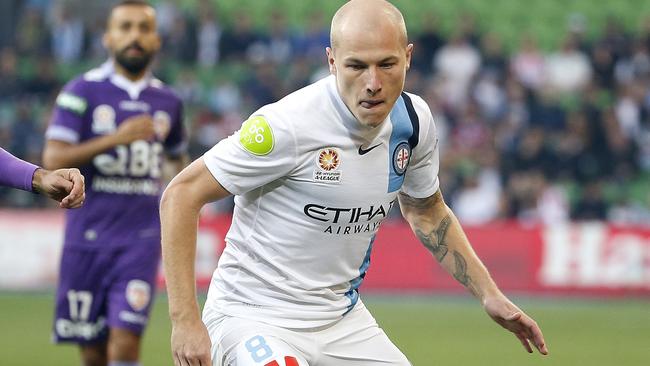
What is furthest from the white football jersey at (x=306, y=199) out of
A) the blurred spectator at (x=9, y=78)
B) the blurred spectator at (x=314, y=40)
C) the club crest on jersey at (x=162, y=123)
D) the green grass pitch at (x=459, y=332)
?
the blurred spectator at (x=9, y=78)

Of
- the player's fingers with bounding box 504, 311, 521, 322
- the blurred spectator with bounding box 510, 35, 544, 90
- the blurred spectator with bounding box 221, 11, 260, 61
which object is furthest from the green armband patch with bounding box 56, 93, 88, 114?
the blurred spectator with bounding box 510, 35, 544, 90

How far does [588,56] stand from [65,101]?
13576mm

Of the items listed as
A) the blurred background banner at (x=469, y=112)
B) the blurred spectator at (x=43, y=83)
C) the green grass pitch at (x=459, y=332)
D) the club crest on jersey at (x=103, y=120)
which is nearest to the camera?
the club crest on jersey at (x=103, y=120)

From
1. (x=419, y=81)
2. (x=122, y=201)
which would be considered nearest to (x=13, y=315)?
(x=122, y=201)

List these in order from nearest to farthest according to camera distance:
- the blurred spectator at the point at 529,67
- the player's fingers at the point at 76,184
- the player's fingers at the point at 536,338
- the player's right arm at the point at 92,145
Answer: the player's fingers at the point at 76,184 → the player's fingers at the point at 536,338 → the player's right arm at the point at 92,145 → the blurred spectator at the point at 529,67

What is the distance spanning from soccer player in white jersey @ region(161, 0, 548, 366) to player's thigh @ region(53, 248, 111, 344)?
2.90 metres

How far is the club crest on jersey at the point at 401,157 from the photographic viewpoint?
5.28 metres

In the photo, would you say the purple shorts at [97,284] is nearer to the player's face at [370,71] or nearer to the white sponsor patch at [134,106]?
the white sponsor patch at [134,106]

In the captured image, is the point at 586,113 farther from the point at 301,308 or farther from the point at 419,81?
the point at 301,308

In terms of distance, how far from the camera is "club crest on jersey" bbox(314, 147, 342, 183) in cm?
504

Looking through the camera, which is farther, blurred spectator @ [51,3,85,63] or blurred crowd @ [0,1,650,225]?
blurred spectator @ [51,3,85,63]

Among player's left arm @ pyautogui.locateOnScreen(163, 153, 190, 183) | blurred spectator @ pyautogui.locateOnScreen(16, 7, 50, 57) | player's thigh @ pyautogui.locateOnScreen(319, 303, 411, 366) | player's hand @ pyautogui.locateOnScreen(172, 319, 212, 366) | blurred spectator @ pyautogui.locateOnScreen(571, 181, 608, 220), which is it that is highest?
blurred spectator @ pyautogui.locateOnScreen(16, 7, 50, 57)

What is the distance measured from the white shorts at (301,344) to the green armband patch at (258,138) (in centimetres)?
75

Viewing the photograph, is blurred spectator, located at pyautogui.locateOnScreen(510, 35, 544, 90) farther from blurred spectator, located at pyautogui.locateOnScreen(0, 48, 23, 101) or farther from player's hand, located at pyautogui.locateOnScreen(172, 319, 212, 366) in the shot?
player's hand, located at pyautogui.locateOnScreen(172, 319, 212, 366)
